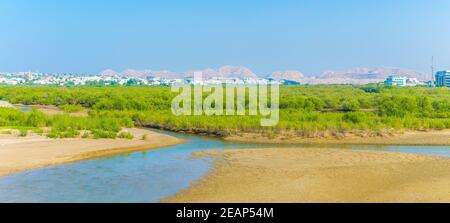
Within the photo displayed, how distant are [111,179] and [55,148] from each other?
8.97m

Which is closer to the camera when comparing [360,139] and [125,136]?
[125,136]

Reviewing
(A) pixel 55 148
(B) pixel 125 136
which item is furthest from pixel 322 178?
(B) pixel 125 136

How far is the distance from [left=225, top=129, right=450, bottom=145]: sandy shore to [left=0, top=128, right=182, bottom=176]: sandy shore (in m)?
5.73

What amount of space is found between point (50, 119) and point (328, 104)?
35956 mm

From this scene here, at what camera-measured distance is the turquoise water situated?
19.6 m

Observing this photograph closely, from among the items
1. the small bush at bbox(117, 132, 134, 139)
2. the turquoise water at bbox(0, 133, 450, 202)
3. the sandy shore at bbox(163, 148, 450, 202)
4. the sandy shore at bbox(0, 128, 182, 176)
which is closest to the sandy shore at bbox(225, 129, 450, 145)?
the sandy shore at bbox(0, 128, 182, 176)

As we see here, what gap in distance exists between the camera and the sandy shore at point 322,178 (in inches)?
779

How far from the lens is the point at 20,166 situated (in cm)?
2494

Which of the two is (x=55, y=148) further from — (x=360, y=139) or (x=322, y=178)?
(x=360, y=139)

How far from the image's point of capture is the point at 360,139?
131ft

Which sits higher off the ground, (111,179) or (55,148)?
(55,148)

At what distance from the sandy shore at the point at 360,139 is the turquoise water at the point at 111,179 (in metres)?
9.17
